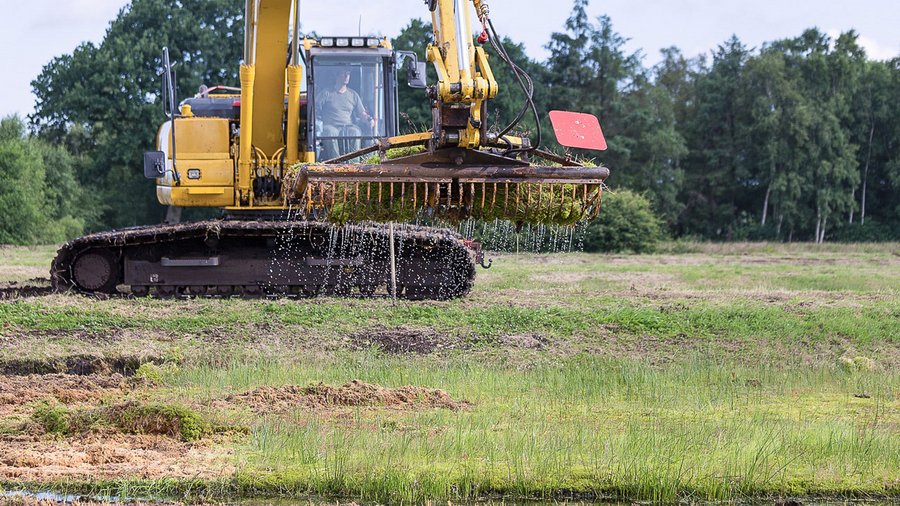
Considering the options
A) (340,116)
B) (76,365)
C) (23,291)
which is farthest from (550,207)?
(23,291)

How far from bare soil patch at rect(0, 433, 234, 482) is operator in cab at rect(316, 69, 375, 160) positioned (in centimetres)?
787

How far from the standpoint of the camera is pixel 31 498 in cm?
696

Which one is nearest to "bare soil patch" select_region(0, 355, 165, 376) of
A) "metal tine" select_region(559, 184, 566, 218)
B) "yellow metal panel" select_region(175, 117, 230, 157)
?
"metal tine" select_region(559, 184, 566, 218)

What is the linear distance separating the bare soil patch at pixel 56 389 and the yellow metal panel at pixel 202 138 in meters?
6.19

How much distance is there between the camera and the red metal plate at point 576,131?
9.68 metres

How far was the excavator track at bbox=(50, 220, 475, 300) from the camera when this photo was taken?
53.9ft

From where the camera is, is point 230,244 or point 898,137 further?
point 898,137

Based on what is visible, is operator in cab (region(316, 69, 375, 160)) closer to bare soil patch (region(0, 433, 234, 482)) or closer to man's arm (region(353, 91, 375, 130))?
man's arm (region(353, 91, 375, 130))

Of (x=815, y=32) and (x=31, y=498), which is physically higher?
(x=815, y=32)

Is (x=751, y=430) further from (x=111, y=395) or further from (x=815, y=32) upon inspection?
(x=815, y=32)

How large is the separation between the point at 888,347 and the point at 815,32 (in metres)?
43.6

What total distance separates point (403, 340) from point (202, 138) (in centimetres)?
554

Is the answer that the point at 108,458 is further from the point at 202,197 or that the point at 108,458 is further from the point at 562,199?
the point at 202,197

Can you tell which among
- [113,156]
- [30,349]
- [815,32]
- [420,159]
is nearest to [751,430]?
[420,159]
